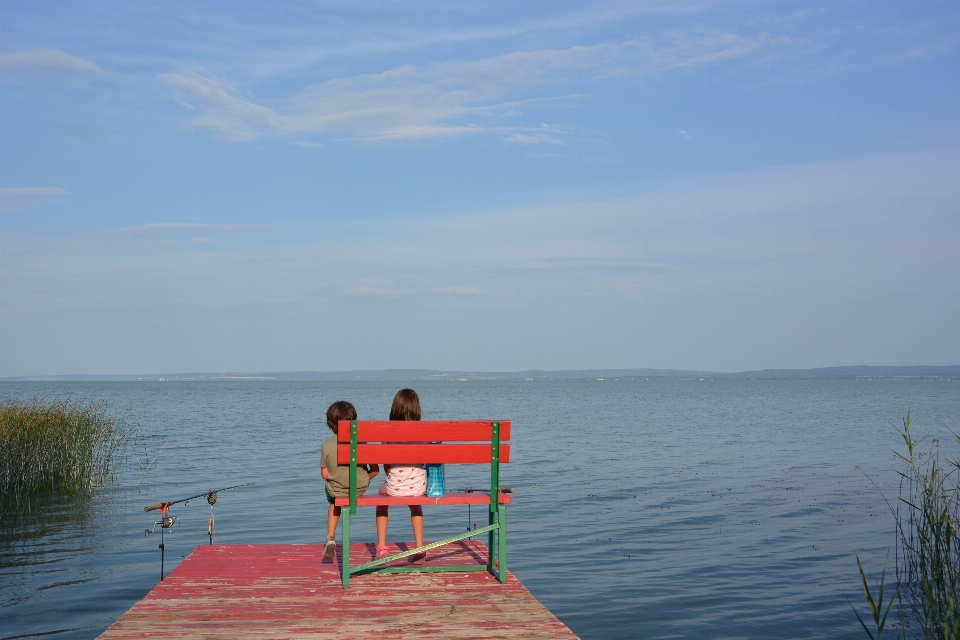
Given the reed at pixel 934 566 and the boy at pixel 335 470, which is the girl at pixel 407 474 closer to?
the boy at pixel 335 470

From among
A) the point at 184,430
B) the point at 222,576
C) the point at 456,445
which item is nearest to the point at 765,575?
the point at 456,445

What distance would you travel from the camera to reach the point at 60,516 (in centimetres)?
1539

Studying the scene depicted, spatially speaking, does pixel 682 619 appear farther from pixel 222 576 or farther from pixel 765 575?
pixel 222 576

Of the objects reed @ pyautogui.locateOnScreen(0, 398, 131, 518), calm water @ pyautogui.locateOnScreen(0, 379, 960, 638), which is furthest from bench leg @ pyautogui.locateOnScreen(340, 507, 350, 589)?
reed @ pyautogui.locateOnScreen(0, 398, 131, 518)

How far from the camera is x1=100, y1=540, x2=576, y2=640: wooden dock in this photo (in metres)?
5.84

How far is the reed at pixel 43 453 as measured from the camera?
1569cm

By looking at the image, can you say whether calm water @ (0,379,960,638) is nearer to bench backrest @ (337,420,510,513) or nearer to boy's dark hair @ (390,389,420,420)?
bench backrest @ (337,420,510,513)

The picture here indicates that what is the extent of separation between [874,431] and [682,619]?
31414 mm

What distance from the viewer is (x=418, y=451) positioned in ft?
23.2

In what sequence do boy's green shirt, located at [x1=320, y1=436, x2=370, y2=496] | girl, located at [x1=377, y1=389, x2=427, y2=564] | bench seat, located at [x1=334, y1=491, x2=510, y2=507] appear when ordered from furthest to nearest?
boy's green shirt, located at [x1=320, y1=436, x2=370, y2=496]
girl, located at [x1=377, y1=389, x2=427, y2=564]
bench seat, located at [x1=334, y1=491, x2=510, y2=507]

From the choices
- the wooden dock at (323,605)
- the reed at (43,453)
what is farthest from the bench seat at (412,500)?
the reed at (43,453)

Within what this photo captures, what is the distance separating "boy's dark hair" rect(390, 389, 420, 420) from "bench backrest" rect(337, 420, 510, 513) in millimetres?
430

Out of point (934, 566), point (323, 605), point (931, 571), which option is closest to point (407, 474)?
point (323, 605)

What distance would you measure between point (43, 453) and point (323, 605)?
495 inches
